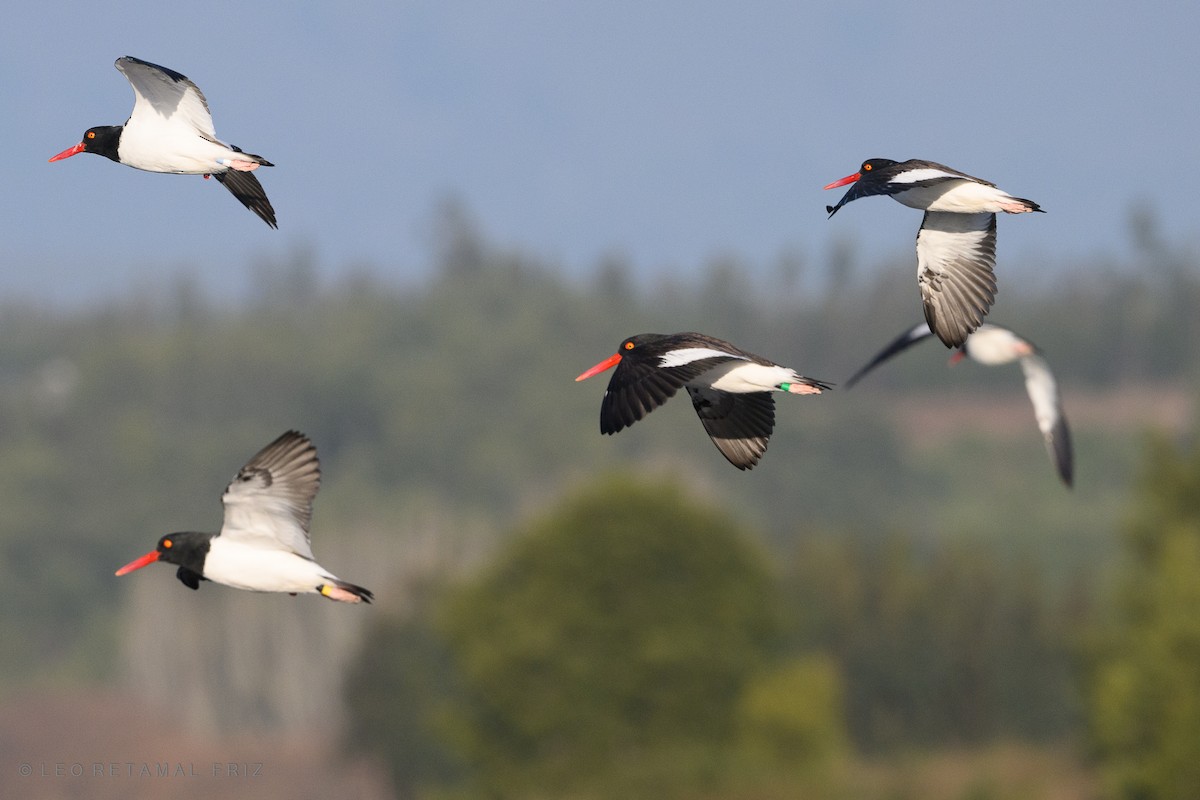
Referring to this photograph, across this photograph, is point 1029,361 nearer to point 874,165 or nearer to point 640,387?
point 874,165

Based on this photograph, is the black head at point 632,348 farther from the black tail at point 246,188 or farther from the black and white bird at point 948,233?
the black tail at point 246,188

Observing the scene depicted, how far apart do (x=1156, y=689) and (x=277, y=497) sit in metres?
48.2

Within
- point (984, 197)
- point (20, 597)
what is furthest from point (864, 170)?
point (20, 597)

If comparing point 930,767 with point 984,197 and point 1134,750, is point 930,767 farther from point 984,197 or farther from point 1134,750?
point 984,197

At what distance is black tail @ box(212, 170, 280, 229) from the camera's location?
1498cm

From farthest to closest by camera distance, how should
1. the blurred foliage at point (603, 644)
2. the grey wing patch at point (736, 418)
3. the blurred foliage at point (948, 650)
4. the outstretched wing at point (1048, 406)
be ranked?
the blurred foliage at point (948, 650) < the blurred foliage at point (603, 644) < the outstretched wing at point (1048, 406) < the grey wing patch at point (736, 418)

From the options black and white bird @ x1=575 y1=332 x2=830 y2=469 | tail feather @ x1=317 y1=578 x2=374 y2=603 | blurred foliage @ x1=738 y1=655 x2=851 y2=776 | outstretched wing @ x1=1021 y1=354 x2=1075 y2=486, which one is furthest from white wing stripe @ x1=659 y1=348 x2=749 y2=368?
blurred foliage @ x1=738 y1=655 x2=851 y2=776

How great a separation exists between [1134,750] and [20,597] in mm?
138468

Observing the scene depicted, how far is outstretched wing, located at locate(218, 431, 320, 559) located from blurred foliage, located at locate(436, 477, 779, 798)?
181 ft

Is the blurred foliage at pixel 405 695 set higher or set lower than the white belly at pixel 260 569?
lower

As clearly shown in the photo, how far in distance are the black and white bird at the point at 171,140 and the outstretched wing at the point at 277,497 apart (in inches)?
65.8

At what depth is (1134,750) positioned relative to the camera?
196 feet

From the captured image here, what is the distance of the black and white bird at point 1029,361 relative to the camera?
20766 millimetres

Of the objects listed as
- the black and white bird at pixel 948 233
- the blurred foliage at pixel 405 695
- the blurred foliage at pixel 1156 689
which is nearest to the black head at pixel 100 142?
the black and white bird at pixel 948 233
